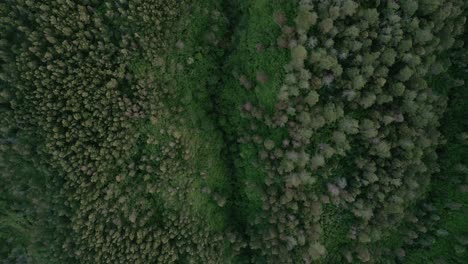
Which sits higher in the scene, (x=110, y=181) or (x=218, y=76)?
(x=218, y=76)

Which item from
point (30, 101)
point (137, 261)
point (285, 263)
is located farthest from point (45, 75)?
point (285, 263)

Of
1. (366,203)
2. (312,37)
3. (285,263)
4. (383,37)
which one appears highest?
(383,37)

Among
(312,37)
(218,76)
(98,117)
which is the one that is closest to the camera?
(312,37)

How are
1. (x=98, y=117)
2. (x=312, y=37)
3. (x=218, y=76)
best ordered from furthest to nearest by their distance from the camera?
(x=218, y=76) → (x=98, y=117) → (x=312, y=37)

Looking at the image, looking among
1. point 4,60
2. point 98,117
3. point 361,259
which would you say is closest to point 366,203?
point 361,259

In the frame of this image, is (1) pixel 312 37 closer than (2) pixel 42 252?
Yes

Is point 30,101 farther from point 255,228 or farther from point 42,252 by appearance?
point 255,228

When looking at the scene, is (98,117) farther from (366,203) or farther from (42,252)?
(366,203)
